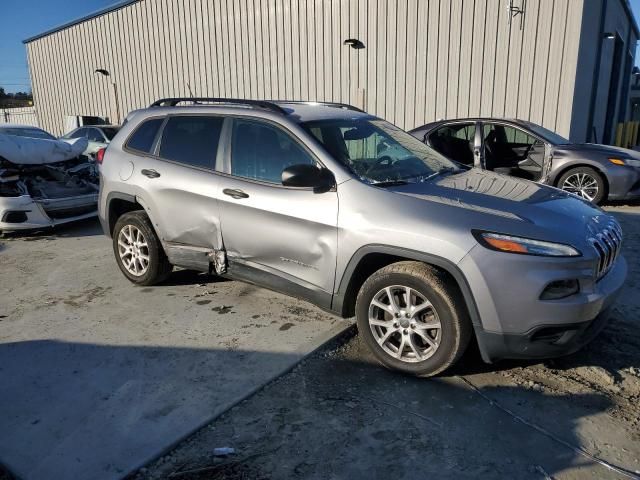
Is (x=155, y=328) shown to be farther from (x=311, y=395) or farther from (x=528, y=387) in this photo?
(x=528, y=387)

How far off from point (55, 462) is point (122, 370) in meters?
0.88

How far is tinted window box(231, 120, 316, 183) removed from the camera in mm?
3693

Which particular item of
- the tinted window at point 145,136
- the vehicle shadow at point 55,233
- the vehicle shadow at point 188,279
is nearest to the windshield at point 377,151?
the tinted window at point 145,136

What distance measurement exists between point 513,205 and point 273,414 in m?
1.89

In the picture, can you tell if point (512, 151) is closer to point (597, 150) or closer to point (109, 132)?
point (597, 150)

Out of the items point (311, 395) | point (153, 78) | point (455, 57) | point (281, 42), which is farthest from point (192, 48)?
point (311, 395)

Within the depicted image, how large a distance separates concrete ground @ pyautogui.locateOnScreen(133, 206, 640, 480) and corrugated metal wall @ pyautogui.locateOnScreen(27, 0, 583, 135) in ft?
26.8

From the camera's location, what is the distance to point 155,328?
156 inches

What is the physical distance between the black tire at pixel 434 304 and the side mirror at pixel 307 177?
2.26 ft

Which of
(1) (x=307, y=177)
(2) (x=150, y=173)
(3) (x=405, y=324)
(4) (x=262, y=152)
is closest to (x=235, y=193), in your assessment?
(4) (x=262, y=152)

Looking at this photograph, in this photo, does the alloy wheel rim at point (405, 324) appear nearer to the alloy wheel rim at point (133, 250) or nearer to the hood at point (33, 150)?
the alloy wheel rim at point (133, 250)

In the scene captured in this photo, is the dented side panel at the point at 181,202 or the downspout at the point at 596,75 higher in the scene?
the downspout at the point at 596,75

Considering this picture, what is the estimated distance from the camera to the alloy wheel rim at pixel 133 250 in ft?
15.6

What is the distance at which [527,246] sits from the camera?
2787mm
